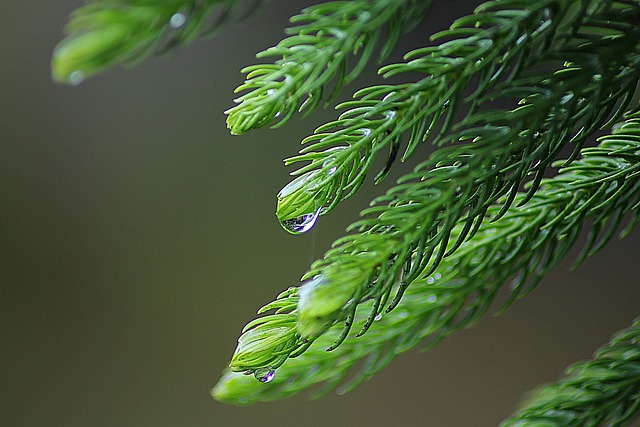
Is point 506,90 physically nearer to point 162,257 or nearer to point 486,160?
point 486,160

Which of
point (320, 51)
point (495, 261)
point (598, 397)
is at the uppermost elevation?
point (320, 51)

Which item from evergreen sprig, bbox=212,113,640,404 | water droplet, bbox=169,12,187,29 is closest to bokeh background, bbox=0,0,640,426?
evergreen sprig, bbox=212,113,640,404

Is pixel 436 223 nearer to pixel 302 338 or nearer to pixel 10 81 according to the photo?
pixel 302 338

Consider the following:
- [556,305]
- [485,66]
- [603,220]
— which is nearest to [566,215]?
[603,220]

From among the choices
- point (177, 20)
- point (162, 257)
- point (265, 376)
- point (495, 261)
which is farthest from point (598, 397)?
point (162, 257)

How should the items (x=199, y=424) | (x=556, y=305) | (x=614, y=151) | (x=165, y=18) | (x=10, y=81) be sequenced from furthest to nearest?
(x=556, y=305), (x=199, y=424), (x=10, y=81), (x=614, y=151), (x=165, y=18)

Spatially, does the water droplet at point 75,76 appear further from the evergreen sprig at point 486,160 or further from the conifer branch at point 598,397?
the conifer branch at point 598,397

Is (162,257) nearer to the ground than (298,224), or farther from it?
farther from it
